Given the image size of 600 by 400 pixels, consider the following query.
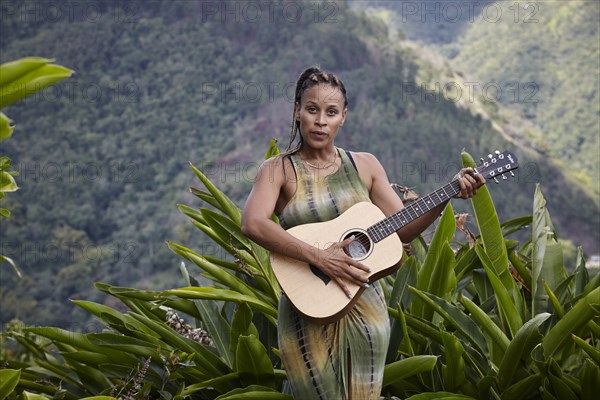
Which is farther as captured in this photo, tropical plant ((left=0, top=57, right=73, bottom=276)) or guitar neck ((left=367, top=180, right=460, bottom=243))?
guitar neck ((left=367, top=180, right=460, bottom=243))

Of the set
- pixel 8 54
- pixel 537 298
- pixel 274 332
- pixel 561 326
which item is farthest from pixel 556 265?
pixel 8 54

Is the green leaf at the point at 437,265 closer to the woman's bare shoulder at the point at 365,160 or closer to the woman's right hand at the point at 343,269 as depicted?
the woman's bare shoulder at the point at 365,160

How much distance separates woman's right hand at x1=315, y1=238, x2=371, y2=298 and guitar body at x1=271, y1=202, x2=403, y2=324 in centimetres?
2

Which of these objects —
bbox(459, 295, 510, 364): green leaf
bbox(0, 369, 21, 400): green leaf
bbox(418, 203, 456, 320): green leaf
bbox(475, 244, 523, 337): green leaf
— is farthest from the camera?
bbox(418, 203, 456, 320): green leaf

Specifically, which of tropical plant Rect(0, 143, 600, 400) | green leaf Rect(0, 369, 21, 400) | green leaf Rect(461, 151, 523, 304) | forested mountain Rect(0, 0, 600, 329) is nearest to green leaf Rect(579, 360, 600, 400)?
tropical plant Rect(0, 143, 600, 400)

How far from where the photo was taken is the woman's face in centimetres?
241

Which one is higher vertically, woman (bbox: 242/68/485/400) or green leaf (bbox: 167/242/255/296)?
woman (bbox: 242/68/485/400)

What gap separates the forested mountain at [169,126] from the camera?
21.0m

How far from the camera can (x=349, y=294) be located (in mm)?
2283

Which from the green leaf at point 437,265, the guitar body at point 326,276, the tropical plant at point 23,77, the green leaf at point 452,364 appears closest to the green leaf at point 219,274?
the green leaf at point 437,265

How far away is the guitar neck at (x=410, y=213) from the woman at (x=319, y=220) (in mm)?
26

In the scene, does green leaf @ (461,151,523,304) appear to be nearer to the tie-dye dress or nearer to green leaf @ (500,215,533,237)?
green leaf @ (500,215,533,237)

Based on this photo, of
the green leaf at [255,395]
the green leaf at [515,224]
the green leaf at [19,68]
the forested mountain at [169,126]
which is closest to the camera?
the green leaf at [19,68]

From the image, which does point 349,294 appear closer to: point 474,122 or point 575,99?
point 474,122
